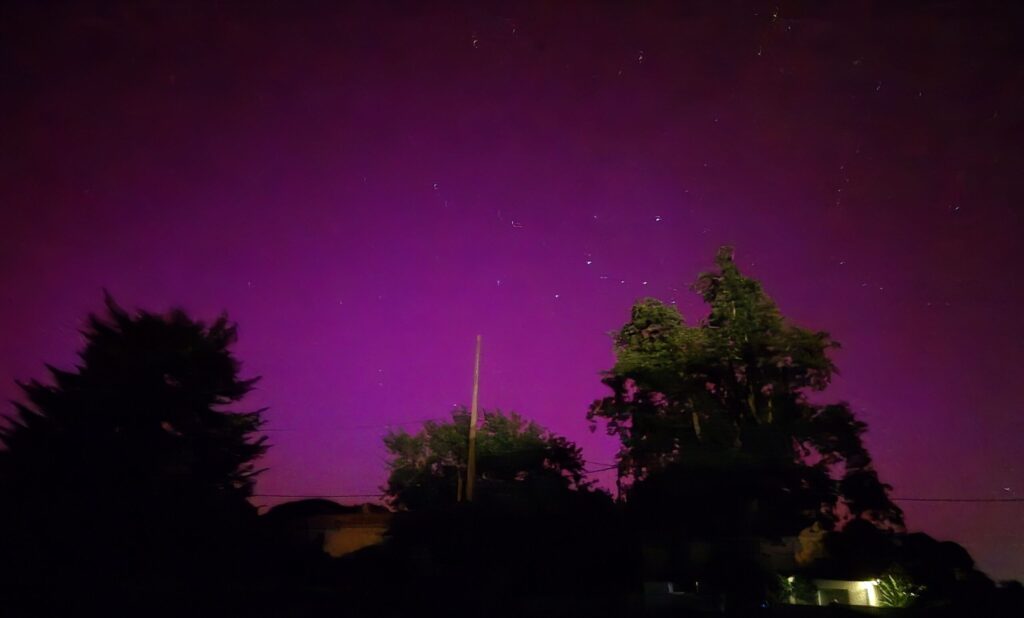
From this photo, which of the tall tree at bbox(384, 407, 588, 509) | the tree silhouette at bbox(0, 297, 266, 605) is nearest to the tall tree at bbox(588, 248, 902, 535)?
the tall tree at bbox(384, 407, 588, 509)

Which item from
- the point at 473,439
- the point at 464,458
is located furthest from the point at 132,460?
the point at 464,458

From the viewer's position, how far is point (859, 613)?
19625 millimetres

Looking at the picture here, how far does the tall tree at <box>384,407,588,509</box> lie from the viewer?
116 ft

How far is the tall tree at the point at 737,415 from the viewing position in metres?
27.8

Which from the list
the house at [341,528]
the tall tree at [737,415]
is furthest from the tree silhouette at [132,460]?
the tall tree at [737,415]

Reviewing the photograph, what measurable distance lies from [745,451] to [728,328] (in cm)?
569

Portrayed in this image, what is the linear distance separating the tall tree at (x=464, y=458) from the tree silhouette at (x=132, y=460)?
431 inches

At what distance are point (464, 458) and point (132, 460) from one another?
20826 millimetres

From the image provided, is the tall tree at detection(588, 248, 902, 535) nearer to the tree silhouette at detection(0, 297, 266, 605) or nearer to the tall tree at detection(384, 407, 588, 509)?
the tall tree at detection(384, 407, 588, 509)

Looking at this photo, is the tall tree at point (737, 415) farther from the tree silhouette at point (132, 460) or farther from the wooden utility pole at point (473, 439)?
the tree silhouette at point (132, 460)

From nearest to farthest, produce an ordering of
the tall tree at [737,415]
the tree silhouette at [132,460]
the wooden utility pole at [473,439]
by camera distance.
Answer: the tree silhouette at [132,460] → the wooden utility pole at [473,439] → the tall tree at [737,415]

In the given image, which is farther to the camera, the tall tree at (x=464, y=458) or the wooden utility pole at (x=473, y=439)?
the tall tree at (x=464, y=458)

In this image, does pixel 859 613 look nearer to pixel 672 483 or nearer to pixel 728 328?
pixel 672 483

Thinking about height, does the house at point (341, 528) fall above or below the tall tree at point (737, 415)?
below
